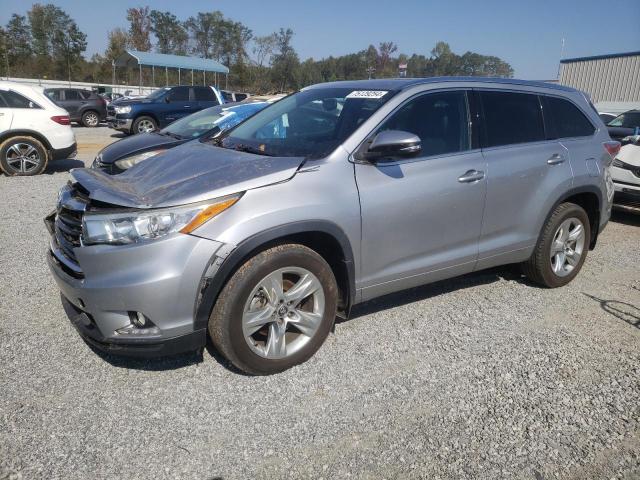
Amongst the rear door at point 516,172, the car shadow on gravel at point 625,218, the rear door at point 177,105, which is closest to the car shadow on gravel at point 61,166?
the rear door at point 177,105

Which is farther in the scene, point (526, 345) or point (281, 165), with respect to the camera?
point (526, 345)

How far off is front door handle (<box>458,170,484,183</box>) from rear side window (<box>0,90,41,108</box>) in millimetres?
9048

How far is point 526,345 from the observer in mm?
3625

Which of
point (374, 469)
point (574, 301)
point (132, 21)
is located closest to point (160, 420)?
point (374, 469)

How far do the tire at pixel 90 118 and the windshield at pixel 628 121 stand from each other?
19538 millimetres

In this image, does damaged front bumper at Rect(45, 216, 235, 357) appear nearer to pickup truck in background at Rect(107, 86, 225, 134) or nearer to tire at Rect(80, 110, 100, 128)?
pickup truck in background at Rect(107, 86, 225, 134)

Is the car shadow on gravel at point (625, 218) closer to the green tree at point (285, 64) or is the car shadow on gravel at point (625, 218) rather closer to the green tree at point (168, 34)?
the green tree at point (285, 64)

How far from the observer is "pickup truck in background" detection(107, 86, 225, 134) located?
16.5 metres

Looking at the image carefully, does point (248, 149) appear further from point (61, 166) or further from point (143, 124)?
point (143, 124)

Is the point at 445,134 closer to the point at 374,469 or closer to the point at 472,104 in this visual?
the point at 472,104

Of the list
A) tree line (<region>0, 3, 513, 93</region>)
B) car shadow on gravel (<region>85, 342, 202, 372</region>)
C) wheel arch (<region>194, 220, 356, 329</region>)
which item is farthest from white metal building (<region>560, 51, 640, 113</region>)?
car shadow on gravel (<region>85, 342, 202, 372</region>)

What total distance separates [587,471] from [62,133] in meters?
10.2

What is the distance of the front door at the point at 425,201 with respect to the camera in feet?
10.9

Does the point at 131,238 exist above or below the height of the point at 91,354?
above
